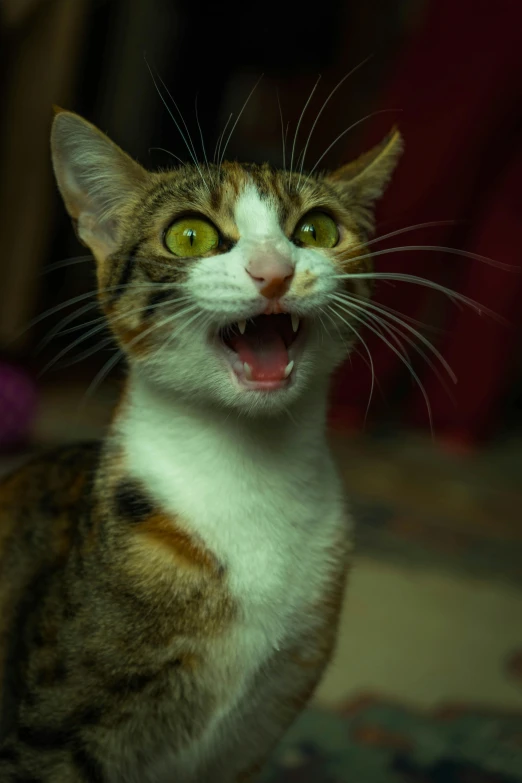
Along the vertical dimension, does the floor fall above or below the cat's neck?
below

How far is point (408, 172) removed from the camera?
5.08 feet

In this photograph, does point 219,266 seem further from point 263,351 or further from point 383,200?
point 383,200

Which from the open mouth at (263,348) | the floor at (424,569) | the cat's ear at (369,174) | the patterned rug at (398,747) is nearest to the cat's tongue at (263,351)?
the open mouth at (263,348)

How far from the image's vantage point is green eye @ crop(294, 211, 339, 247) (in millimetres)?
818

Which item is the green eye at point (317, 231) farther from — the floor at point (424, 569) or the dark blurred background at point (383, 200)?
the floor at point (424, 569)

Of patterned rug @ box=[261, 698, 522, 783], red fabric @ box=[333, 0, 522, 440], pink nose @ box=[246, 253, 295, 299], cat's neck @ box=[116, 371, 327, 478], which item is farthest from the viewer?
red fabric @ box=[333, 0, 522, 440]

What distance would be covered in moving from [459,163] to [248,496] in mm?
1032

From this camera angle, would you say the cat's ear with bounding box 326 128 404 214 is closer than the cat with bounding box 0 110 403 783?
No

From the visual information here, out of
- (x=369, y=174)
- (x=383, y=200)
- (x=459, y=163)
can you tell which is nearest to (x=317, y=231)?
(x=369, y=174)

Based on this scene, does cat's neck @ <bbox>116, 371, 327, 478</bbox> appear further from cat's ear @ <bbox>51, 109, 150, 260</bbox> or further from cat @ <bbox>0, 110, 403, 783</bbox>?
cat's ear @ <bbox>51, 109, 150, 260</bbox>

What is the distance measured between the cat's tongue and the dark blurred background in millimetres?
196

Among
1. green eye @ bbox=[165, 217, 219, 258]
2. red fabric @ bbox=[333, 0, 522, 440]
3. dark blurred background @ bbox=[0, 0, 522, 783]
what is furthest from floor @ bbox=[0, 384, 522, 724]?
green eye @ bbox=[165, 217, 219, 258]

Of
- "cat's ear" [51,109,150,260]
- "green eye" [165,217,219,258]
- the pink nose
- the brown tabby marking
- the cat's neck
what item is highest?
"cat's ear" [51,109,150,260]

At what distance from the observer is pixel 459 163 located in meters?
1.62
